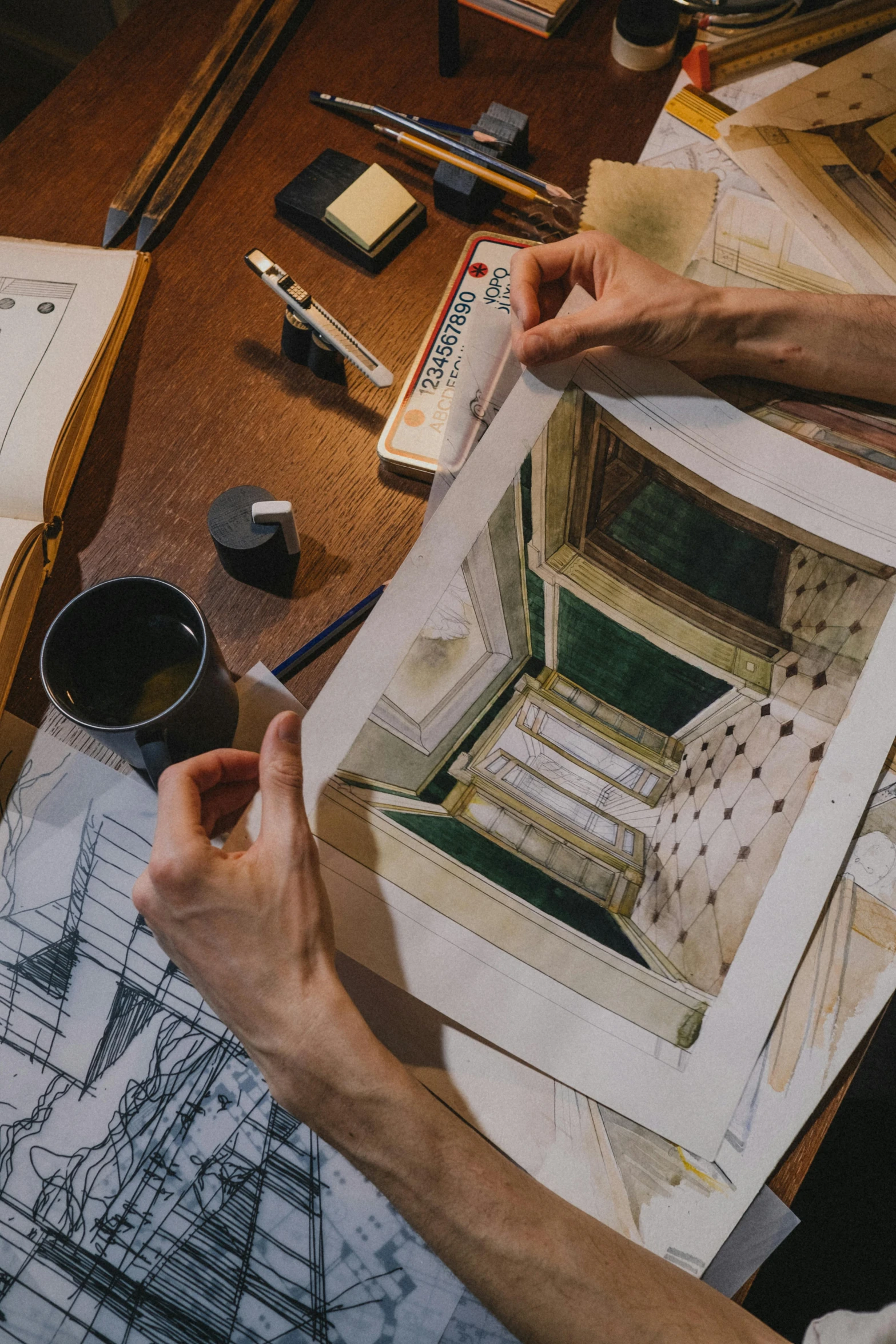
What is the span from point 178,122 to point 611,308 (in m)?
0.50

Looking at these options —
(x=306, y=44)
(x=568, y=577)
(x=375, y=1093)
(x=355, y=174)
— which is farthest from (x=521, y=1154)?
(x=306, y=44)

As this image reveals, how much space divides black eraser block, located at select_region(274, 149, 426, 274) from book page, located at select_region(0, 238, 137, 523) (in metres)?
0.16

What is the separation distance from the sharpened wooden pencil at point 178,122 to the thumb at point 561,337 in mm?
428

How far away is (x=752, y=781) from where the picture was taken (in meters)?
0.56

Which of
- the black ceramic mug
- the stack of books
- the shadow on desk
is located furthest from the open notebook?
the shadow on desk

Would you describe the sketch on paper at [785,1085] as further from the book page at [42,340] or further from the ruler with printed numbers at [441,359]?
the book page at [42,340]

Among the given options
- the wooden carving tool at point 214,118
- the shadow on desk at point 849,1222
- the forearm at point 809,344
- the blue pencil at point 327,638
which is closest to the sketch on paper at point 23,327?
the wooden carving tool at point 214,118

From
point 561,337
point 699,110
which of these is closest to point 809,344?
point 561,337

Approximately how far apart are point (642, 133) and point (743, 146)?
0.33 ft

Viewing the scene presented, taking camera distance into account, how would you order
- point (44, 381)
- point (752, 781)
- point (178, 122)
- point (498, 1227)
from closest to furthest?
1. point (498, 1227)
2. point (752, 781)
3. point (44, 381)
4. point (178, 122)

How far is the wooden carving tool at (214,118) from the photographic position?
2.52ft

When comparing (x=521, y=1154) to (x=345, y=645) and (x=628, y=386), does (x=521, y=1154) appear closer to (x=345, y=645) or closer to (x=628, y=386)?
(x=345, y=645)

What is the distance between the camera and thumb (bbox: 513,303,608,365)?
0.60 m

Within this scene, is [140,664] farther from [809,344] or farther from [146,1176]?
[809,344]
